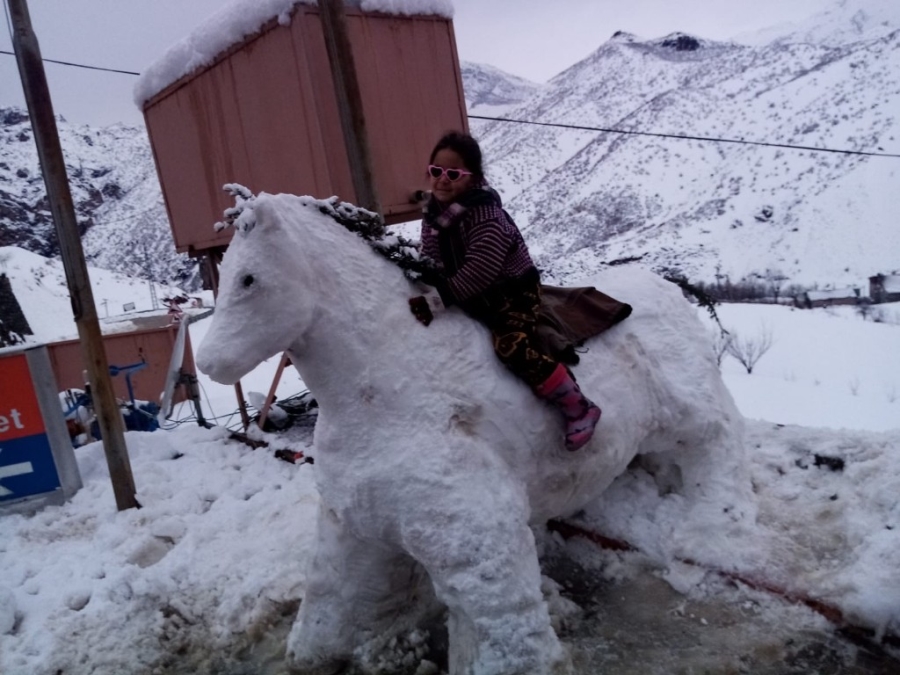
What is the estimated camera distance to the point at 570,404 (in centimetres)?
209

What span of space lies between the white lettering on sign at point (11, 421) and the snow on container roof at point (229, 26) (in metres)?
2.83

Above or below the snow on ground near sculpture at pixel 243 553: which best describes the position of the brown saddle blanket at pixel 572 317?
above

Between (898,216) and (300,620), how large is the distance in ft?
75.4

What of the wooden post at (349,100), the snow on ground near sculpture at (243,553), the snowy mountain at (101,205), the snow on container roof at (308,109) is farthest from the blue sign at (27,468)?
the snowy mountain at (101,205)

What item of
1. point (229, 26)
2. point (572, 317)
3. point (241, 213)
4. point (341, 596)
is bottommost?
point (341, 596)

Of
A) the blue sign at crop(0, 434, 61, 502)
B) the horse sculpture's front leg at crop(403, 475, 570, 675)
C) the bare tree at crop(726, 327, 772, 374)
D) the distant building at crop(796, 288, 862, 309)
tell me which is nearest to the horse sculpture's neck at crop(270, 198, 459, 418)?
the horse sculpture's front leg at crop(403, 475, 570, 675)

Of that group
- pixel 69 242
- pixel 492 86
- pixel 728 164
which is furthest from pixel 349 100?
pixel 492 86

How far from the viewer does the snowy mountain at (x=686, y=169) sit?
21.3 meters

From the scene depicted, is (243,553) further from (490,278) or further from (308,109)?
(308,109)

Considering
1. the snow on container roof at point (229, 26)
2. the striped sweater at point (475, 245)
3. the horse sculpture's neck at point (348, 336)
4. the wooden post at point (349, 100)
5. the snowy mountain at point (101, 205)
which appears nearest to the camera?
the horse sculpture's neck at point (348, 336)

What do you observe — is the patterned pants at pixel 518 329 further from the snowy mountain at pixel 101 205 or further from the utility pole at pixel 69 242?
the snowy mountain at pixel 101 205

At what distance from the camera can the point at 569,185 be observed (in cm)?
3316

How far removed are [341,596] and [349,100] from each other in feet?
9.86

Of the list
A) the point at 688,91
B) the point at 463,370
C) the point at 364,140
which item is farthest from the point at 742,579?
the point at 688,91
